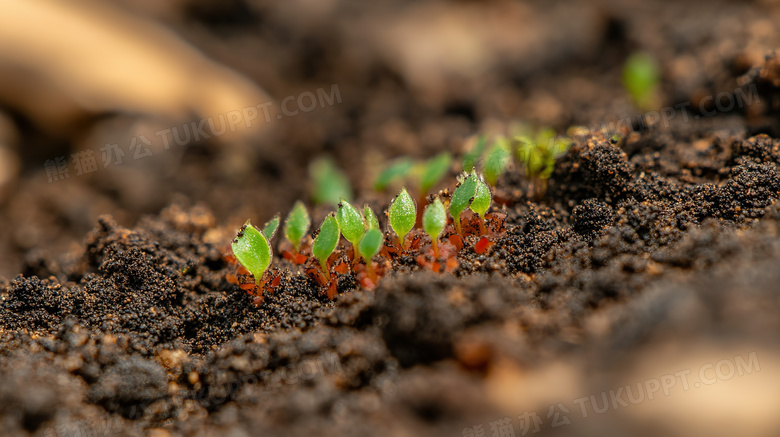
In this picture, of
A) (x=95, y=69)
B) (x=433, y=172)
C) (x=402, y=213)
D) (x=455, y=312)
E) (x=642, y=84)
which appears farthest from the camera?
(x=95, y=69)

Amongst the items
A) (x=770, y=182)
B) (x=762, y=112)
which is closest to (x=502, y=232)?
(x=770, y=182)

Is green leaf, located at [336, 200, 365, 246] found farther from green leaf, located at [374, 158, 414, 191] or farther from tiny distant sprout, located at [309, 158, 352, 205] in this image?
tiny distant sprout, located at [309, 158, 352, 205]

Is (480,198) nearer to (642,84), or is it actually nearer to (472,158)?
(472,158)

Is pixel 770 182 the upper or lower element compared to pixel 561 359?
upper

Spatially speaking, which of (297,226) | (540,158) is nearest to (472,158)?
(540,158)

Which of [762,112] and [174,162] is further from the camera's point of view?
[174,162]

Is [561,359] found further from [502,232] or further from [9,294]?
[9,294]

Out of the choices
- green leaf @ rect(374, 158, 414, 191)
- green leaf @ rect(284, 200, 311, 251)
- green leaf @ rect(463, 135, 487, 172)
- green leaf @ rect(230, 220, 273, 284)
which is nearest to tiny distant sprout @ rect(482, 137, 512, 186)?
green leaf @ rect(463, 135, 487, 172)
